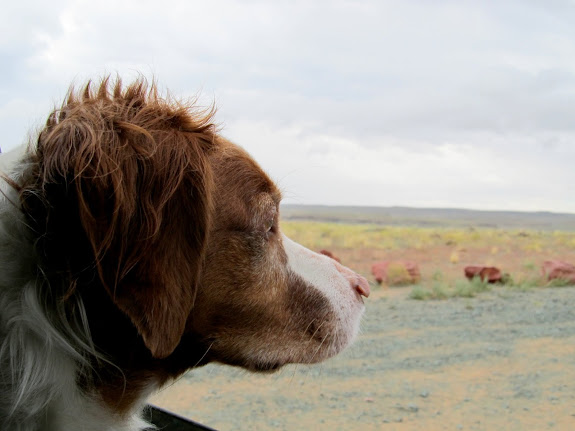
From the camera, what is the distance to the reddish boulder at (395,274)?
43.7ft

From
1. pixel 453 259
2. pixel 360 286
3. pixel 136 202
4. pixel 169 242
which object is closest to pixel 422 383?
pixel 360 286

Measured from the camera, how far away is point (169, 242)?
174cm

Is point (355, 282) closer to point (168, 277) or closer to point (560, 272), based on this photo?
point (168, 277)

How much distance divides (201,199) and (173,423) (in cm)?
105

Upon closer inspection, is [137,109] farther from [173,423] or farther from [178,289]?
[173,423]

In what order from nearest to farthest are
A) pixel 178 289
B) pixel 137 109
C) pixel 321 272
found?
1. pixel 178 289
2. pixel 137 109
3. pixel 321 272

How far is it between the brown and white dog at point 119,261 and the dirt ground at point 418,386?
163 cm

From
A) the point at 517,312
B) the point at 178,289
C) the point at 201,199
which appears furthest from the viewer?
the point at 517,312

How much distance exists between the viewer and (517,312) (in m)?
9.05

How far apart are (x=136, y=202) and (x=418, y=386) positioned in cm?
461

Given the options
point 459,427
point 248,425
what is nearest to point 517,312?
point 459,427

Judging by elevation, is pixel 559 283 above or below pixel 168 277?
below

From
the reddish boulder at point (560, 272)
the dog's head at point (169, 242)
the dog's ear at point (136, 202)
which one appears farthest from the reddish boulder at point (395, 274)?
the dog's ear at point (136, 202)

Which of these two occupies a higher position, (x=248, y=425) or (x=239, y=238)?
(x=239, y=238)
